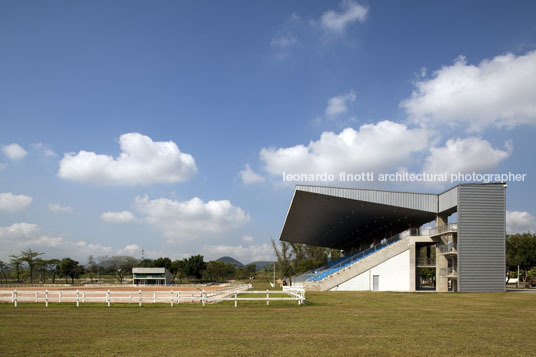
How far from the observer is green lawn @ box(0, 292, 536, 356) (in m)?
11.0

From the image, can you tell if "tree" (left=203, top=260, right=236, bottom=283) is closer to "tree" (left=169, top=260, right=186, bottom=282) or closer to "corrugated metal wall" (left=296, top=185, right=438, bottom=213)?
"tree" (left=169, top=260, right=186, bottom=282)

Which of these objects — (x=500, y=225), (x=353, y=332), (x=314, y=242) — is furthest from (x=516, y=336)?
(x=314, y=242)

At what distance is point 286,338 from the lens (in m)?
12.9

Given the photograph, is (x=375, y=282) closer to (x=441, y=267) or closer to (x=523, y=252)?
(x=441, y=267)

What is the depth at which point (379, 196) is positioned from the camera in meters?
41.9

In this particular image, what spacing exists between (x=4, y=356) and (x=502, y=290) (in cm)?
4222

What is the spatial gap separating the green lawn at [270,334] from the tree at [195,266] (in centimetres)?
8770

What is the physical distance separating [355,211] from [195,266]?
218ft

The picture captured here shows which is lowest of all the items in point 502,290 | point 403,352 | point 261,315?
point 502,290

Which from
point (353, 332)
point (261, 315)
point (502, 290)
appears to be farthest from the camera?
point (502, 290)

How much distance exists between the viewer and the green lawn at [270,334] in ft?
36.1

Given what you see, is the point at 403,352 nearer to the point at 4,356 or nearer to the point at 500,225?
the point at 4,356

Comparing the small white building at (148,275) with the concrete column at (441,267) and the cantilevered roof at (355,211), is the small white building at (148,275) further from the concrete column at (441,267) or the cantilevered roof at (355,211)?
the concrete column at (441,267)

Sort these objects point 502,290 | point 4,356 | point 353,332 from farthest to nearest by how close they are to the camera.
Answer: point 502,290 < point 353,332 < point 4,356
